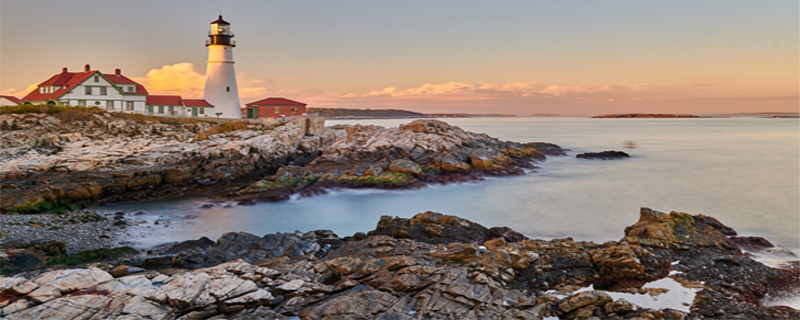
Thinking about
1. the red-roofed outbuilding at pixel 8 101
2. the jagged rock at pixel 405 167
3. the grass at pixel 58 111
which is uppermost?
the red-roofed outbuilding at pixel 8 101

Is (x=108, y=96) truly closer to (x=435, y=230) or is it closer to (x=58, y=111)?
(x=58, y=111)

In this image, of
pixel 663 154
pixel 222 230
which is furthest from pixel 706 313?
pixel 663 154

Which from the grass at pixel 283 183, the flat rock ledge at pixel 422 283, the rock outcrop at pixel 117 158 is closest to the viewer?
the flat rock ledge at pixel 422 283

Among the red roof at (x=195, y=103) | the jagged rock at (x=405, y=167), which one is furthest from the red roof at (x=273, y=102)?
the jagged rock at (x=405, y=167)

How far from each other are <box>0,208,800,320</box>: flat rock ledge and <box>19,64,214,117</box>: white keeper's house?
27271 millimetres

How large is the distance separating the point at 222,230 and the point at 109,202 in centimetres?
564

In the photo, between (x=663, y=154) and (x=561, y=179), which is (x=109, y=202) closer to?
(x=561, y=179)

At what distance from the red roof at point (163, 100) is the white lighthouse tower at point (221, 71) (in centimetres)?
225

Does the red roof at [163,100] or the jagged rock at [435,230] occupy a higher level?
the red roof at [163,100]

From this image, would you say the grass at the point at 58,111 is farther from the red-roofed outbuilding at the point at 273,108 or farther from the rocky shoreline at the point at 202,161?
the red-roofed outbuilding at the point at 273,108

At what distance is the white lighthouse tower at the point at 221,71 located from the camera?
33.7 m

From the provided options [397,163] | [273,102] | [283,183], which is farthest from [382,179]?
[273,102]

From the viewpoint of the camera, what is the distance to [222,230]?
1245cm

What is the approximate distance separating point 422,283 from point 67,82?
3583 cm
